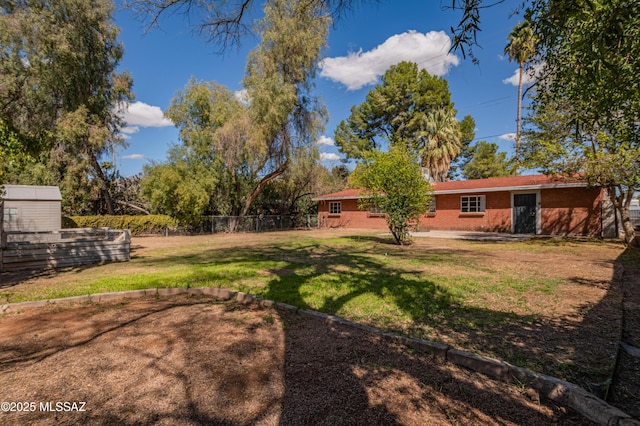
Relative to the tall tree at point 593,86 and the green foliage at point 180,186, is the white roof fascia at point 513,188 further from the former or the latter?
the green foliage at point 180,186

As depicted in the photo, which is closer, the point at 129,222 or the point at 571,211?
the point at 571,211

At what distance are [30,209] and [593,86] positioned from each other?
2173 centimetres

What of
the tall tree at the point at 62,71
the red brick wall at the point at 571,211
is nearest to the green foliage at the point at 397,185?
the red brick wall at the point at 571,211

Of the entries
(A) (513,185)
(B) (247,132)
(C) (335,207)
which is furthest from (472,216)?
(B) (247,132)

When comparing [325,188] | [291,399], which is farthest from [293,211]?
[291,399]

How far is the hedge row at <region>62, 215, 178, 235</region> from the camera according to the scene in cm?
1939

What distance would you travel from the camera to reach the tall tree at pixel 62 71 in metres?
19.9

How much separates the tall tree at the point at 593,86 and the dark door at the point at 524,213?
3.78 m

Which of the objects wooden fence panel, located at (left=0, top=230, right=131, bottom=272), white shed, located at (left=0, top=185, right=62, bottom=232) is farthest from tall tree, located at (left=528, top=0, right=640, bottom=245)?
white shed, located at (left=0, top=185, right=62, bottom=232)

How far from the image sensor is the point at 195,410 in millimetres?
2246

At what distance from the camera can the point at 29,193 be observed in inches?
624

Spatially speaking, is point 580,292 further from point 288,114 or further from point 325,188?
point 325,188

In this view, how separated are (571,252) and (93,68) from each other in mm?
29804

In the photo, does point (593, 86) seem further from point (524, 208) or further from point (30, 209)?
point (30, 209)
